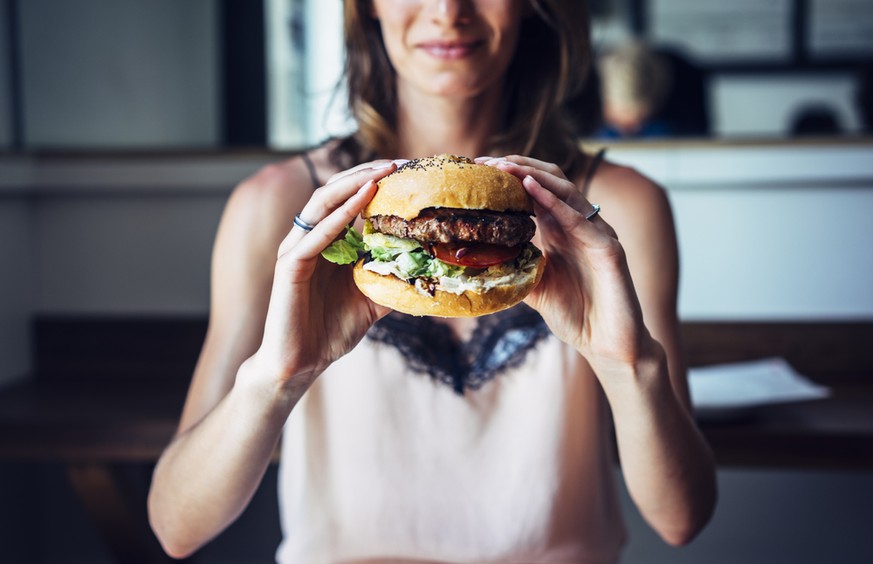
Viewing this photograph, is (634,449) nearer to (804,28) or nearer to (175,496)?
(175,496)

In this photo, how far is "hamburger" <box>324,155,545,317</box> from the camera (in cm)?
123

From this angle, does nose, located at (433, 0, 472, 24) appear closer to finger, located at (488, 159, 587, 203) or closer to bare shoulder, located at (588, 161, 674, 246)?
finger, located at (488, 159, 587, 203)

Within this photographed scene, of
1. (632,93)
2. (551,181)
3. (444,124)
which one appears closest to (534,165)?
(551,181)

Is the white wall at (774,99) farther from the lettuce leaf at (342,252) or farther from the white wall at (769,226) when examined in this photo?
the lettuce leaf at (342,252)

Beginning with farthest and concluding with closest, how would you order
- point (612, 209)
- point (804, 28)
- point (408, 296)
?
point (804, 28)
point (612, 209)
point (408, 296)

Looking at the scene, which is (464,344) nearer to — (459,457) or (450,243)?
(459,457)

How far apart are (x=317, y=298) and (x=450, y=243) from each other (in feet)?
0.73

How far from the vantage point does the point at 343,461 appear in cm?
171

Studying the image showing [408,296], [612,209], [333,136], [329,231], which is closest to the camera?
[329,231]

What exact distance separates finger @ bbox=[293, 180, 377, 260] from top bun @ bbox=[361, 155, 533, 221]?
192 mm

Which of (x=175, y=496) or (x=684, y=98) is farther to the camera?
(x=684, y=98)

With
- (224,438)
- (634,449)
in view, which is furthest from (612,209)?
(224,438)

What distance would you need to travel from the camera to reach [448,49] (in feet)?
4.57

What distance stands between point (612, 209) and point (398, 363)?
53 centimetres
